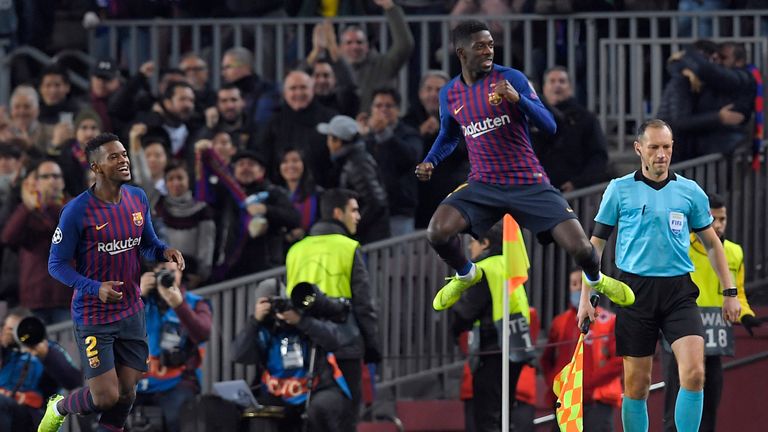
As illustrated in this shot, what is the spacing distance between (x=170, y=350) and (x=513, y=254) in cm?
329

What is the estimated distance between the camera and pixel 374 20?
18281mm

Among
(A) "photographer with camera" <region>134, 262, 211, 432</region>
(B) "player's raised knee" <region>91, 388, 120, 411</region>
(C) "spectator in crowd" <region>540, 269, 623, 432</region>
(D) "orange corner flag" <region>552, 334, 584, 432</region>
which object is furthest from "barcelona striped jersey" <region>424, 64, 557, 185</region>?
(A) "photographer with camera" <region>134, 262, 211, 432</region>

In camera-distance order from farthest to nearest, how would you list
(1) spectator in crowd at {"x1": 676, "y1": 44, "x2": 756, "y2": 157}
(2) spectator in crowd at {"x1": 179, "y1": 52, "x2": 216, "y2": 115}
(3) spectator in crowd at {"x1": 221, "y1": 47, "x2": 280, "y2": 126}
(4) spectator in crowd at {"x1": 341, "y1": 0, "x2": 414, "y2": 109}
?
1. (2) spectator in crowd at {"x1": 179, "y1": 52, "x2": 216, "y2": 115}
2. (3) spectator in crowd at {"x1": 221, "y1": 47, "x2": 280, "y2": 126}
3. (4) spectator in crowd at {"x1": 341, "y1": 0, "x2": 414, "y2": 109}
4. (1) spectator in crowd at {"x1": 676, "y1": 44, "x2": 756, "y2": 157}

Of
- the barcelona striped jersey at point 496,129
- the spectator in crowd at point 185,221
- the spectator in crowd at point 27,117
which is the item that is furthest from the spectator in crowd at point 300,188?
the barcelona striped jersey at point 496,129

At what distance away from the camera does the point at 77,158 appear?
54.3ft

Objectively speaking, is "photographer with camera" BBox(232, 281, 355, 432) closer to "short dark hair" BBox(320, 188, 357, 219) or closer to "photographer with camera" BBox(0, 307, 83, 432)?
"short dark hair" BBox(320, 188, 357, 219)

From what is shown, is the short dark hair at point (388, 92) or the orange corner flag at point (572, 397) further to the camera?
the short dark hair at point (388, 92)

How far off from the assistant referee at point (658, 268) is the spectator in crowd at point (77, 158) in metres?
6.37

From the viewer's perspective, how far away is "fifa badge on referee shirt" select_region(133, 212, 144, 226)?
1154 cm

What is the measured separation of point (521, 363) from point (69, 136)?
566 centimetres

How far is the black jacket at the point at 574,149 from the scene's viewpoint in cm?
1586

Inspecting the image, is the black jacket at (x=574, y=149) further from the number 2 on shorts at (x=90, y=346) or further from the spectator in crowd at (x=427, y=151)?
the number 2 on shorts at (x=90, y=346)

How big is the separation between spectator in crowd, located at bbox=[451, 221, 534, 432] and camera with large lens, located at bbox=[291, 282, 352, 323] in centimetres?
85

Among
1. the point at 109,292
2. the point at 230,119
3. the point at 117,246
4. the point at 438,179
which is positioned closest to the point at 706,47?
the point at 438,179
